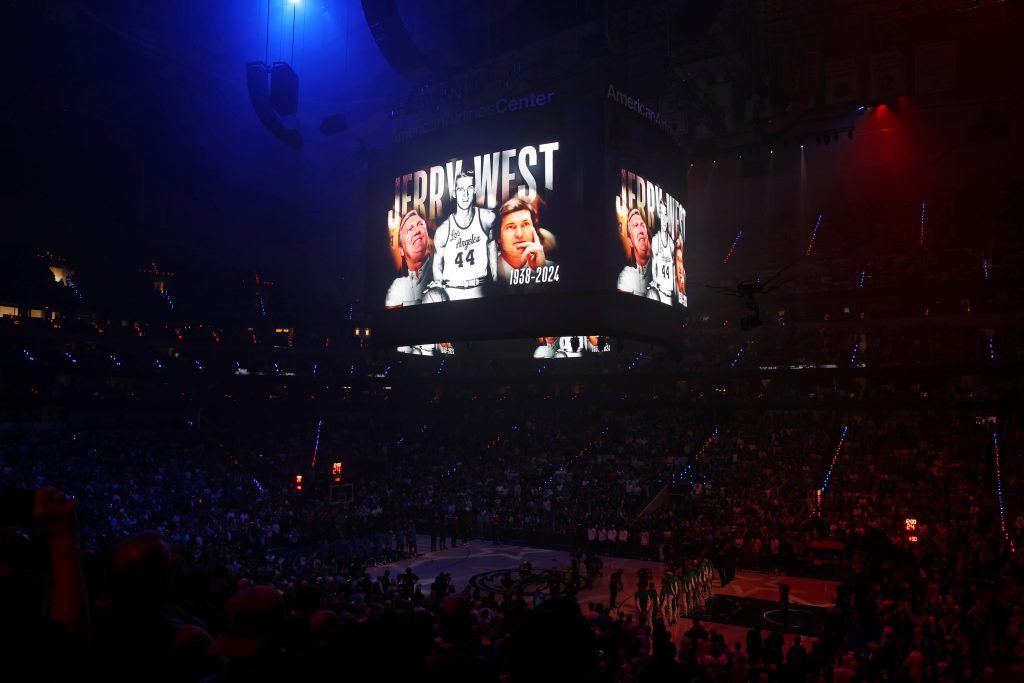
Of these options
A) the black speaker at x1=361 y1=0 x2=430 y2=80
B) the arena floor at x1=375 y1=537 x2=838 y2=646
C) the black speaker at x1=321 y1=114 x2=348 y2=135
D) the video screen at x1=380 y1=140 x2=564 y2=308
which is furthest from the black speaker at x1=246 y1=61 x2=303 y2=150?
the arena floor at x1=375 y1=537 x2=838 y2=646

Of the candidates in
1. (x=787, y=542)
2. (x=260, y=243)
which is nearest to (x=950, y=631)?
(x=787, y=542)

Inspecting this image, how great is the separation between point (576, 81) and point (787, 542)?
19.1 m

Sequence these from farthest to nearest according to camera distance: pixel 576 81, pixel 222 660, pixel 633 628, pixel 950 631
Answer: pixel 576 81, pixel 950 631, pixel 633 628, pixel 222 660

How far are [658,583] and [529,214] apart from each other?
12013 mm

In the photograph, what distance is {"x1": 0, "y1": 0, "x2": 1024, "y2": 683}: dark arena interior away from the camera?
20.2 meters

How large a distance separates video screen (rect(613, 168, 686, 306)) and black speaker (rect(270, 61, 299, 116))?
1192 centimetres

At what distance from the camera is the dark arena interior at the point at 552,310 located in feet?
66.2

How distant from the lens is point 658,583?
906 inches

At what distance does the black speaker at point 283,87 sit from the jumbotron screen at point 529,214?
460cm

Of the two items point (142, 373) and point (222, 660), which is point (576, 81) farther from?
point (222, 660)

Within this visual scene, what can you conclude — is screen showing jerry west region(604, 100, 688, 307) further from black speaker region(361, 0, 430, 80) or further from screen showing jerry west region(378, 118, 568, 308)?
black speaker region(361, 0, 430, 80)

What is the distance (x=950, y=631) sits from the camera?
46.2ft

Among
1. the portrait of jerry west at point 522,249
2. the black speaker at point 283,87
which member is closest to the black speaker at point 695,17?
the portrait of jerry west at point 522,249

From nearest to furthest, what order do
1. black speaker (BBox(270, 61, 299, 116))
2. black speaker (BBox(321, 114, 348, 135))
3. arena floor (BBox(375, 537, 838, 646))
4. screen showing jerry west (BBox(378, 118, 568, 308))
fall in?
arena floor (BBox(375, 537, 838, 646)) < screen showing jerry west (BBox(378, 118, 568, 308)) < black speaker (BBox(270, 61, 299, 116)) < black speaker (BBox(321, 114, 348, 135))
